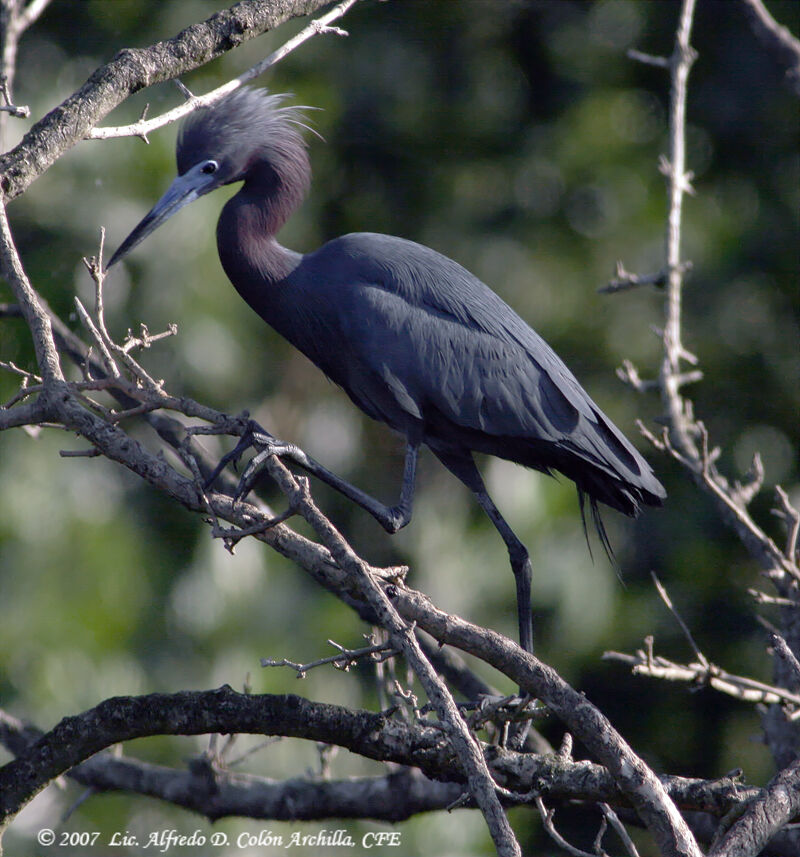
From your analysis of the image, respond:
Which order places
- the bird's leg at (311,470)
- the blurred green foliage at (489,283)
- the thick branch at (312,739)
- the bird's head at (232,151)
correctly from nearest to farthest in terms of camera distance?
the thick branch at (312,739)
the bird's leg at (311,470)
the bird's head at (232,151)
the blurred green foliage at (489,283)

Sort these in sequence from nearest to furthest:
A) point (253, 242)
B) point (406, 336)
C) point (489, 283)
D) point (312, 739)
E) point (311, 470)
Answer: point (312, 739), point (311, 470), point (406, 336), point (253, 242), point (489, 283)

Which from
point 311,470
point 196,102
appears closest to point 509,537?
point 311,470

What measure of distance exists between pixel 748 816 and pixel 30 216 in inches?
293

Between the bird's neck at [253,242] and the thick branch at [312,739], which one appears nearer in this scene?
the thick branch at [312,739]

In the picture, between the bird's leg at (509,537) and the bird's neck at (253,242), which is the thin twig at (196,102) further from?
the bird's leg at (509,537)

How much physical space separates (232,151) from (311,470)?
1.24 meters

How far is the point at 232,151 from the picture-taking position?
143 inches

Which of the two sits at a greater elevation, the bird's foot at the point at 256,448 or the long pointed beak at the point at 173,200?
the long pointed beak at the point at 173,200

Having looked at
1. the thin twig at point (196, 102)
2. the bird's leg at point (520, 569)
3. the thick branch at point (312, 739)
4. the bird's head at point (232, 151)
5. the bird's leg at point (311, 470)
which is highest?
the bird's head at point (232, 151)

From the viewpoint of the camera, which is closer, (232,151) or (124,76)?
(124,76)

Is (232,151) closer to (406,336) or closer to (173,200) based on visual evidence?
(173,200)

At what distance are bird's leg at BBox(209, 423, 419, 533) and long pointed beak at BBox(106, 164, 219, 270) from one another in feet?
3.02

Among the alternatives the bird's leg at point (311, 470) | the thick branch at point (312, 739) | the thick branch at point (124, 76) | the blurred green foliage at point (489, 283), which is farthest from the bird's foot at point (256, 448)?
the blurred green foliage at point (489, 283)

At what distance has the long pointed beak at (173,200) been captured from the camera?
344 cm
